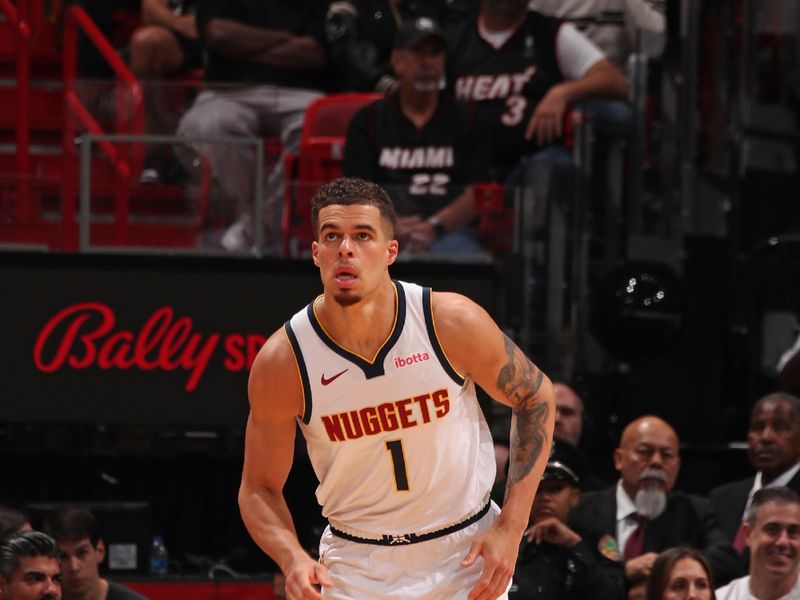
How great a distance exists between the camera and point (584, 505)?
8.37 m

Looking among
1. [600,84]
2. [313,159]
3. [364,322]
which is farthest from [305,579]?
[600,84]

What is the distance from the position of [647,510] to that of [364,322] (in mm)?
3180

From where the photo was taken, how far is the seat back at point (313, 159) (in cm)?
934

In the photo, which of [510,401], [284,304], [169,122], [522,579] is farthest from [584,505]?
[169,122]

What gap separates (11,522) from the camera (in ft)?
25.5

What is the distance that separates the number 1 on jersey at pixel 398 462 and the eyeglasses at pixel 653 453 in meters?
3.02

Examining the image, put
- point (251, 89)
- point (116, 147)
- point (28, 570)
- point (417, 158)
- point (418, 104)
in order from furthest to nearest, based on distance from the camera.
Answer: point (251, 89)
point (418, 104)
point (417, 158)
point (116, 147)
point (28, 570)

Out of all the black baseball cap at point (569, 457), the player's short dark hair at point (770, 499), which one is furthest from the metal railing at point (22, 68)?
the player's short dark hair at point (770, 499)

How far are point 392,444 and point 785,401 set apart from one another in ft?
11.6

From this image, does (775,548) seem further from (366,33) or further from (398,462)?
(366,33)

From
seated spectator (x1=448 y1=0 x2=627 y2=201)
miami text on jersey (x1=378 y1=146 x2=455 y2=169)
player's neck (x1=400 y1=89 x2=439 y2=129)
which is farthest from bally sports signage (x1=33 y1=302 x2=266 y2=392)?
seated spectator (x1=448 y1=0 x2=627 y2=201)

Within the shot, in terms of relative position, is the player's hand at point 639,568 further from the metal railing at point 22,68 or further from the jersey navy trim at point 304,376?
the metal railing at point 22,68

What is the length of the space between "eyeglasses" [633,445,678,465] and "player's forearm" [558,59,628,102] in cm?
256

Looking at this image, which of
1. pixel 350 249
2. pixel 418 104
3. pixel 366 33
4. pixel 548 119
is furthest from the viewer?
pixel 366 33
